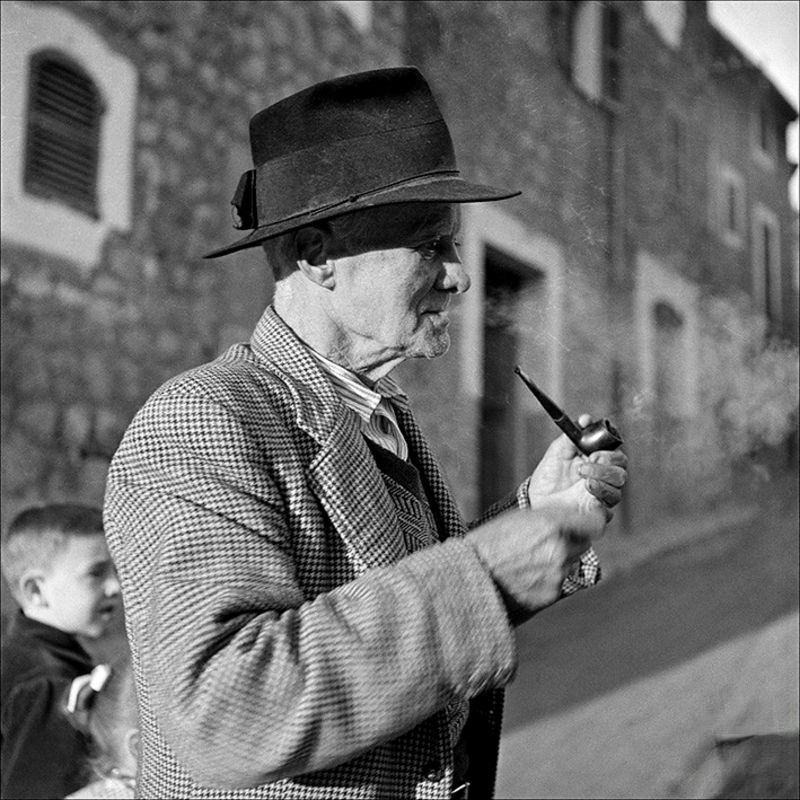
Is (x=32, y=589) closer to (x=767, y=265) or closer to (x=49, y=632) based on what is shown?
(x=49, y=632)

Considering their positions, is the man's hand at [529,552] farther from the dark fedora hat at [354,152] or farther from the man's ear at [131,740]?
the man's ear at [131,740]

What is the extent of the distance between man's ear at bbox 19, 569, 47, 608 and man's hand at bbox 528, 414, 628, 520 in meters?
1.88

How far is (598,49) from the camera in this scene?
3.37m

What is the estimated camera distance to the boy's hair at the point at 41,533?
3322 mm

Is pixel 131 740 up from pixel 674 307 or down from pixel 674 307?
down

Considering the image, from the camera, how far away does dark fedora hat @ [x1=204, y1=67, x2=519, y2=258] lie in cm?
166

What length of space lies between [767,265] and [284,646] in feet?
7.43

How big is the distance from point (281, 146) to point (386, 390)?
38 cm

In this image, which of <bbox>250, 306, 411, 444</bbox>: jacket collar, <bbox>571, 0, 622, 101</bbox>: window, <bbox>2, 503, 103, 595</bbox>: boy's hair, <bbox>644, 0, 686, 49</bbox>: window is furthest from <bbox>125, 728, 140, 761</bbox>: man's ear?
<bbox>644, 0, 686, 49</bbox>: window

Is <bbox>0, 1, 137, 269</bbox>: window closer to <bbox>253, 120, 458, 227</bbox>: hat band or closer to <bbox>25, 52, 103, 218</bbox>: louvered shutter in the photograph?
<bbox>25, 52, 103, 218</bbox>: louvered shutter

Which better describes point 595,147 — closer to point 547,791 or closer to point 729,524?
point 729,524

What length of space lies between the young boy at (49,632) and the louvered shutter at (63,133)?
849 millimetres

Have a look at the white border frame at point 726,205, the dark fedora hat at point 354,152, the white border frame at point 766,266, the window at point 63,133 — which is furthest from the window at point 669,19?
the dark fedora hat at point 354,152

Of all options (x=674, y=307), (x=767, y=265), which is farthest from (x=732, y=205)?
(x=674, y=307)
